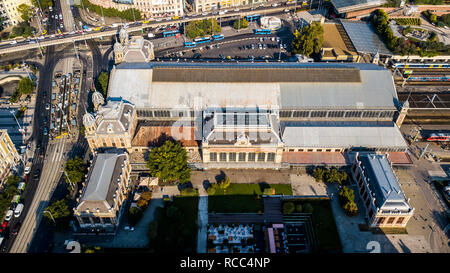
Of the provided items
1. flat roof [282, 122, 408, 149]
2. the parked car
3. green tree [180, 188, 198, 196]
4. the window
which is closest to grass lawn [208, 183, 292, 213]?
green tree [180, 188, 198, 196]

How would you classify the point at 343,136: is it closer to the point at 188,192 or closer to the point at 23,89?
the point at 188,192

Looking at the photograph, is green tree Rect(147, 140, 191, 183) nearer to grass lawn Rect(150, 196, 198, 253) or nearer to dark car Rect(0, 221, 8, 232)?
grass lawn Rect(150, 196, 198, 253)

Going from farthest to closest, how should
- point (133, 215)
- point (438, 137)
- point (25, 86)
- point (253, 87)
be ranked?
point (25, 86)
point (438, 137)
point (253, 87)
point (133, 215)

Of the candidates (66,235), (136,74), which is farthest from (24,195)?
(136,74)

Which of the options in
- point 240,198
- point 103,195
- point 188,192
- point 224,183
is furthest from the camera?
point 224,183

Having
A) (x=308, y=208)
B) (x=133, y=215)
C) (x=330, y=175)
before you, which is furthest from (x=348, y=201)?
(x=133, y=215)

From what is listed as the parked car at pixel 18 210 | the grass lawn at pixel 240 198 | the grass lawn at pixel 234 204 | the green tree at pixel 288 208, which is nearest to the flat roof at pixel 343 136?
the grass lawn at pixel 240 198

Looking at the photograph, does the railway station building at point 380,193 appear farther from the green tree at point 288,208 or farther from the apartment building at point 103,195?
the apartment building at point 103,195
